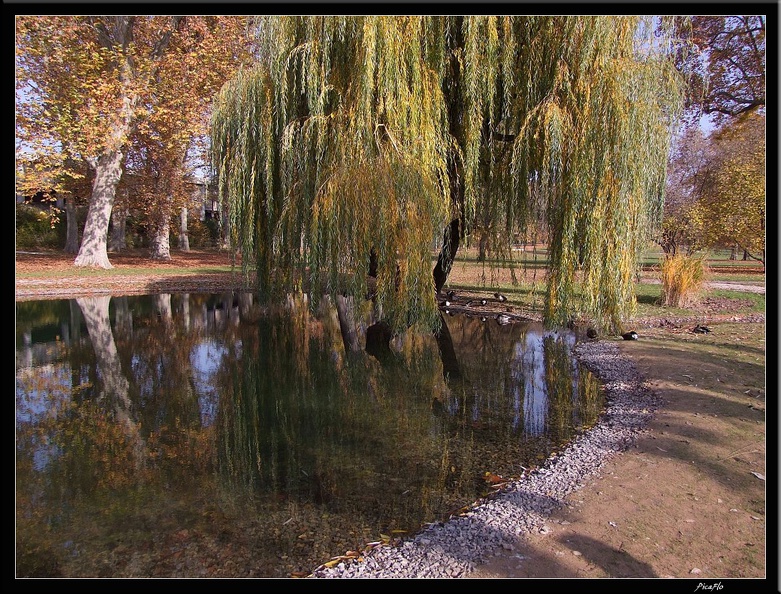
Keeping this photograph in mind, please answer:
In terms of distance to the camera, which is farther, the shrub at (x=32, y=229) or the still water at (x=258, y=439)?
the shrub at (x=32, y=229)

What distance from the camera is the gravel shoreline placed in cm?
298

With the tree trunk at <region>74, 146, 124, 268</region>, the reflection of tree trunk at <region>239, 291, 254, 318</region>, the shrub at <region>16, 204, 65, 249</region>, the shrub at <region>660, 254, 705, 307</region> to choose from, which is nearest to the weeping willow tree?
the shrub at <region>660, 254, 705, 307</region>

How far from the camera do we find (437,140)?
6855mm

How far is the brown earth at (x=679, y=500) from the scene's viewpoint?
115 inches

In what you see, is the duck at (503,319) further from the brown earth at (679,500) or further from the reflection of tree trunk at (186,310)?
the reflection of tree trunk at (186,310)

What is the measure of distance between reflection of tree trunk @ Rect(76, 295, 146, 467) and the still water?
0.11ft

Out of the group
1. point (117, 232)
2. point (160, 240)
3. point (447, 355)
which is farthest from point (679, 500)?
point (117, 232)

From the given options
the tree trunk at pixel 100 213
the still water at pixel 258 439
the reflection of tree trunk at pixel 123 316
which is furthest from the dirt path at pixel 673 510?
the tree trunk at pixel 100 213

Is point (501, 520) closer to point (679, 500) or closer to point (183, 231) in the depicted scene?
point (679, 500)

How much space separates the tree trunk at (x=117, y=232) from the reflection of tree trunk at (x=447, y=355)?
23087 millimetres

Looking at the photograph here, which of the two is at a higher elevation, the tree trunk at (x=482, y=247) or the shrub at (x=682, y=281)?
the tree trunk at (x=482, y=247)

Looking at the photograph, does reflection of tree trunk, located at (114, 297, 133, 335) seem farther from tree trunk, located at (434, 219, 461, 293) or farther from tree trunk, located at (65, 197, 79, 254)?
tree trunk, located at (65, 197, 79, 254)

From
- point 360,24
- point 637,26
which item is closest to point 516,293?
point 637,26

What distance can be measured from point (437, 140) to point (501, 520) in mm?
5013
